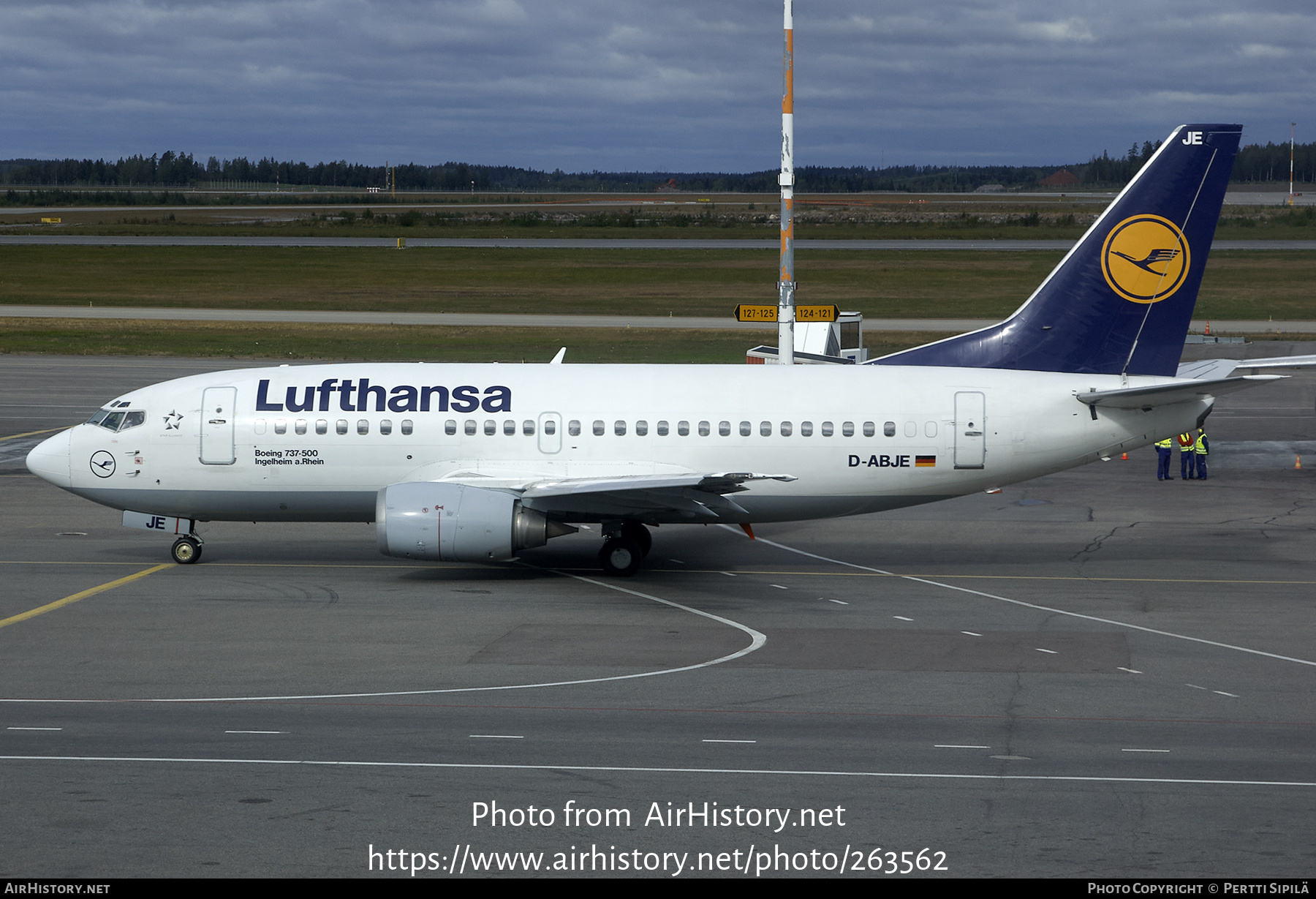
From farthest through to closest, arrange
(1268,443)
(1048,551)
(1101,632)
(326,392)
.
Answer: (1268,443)
(1048,551)
(326,392)
(1101,632)

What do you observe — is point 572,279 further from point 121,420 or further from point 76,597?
point 76,597

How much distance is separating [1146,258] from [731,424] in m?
9.49

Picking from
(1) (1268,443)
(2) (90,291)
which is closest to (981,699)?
(1) (1268,443)

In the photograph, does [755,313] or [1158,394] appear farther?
[755,313]

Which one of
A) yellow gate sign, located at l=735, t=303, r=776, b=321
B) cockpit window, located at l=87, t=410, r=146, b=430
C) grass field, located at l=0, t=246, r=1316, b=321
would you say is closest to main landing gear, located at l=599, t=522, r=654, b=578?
yellow gate sign, located at l=735, t=303, r=776, b=321

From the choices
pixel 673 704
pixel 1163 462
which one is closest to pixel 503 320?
pixel 1163 462

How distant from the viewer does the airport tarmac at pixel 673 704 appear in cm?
1371

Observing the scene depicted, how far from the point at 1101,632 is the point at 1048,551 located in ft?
23.7

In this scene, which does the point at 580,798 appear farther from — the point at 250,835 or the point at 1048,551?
the point at 1048,551

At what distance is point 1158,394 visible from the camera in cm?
2569

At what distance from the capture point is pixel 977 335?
92.4ft

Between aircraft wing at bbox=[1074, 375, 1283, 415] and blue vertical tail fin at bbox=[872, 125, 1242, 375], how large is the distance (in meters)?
1.12

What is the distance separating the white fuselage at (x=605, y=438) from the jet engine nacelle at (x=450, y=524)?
1.49m

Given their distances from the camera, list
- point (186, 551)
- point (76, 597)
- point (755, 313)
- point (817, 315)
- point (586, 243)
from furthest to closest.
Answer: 1. point (586, 243)
2. point (817, 315)
3. point (755, 313)
4. point (186, 551)
5. point (76, 597)
